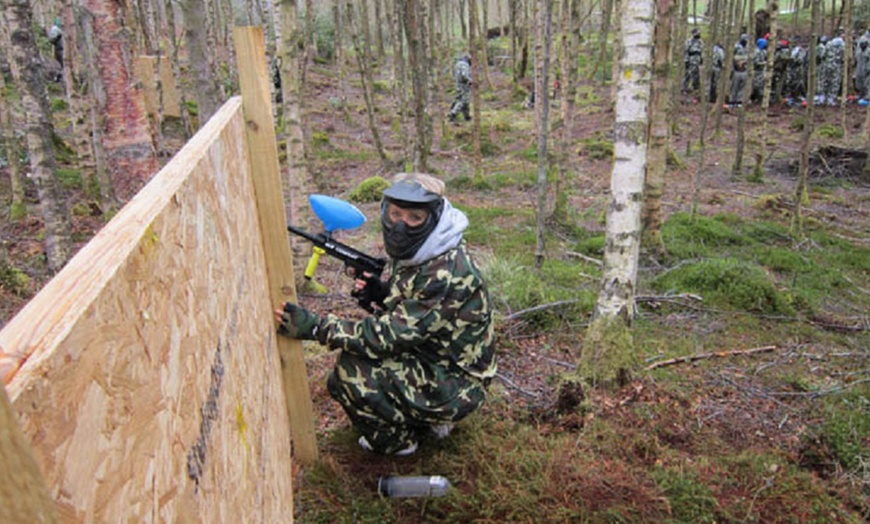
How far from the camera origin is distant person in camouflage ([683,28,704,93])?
21.1 metres

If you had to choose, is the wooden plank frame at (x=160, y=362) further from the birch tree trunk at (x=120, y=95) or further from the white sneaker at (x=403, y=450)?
the birch tree trunk at (x=120, y=95)

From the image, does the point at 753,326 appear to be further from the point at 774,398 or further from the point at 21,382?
the point at 21,382

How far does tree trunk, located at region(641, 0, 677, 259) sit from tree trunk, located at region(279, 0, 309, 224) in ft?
13.7

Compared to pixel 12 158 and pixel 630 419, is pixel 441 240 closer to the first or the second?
pixel 630 419

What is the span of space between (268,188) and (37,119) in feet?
8.71

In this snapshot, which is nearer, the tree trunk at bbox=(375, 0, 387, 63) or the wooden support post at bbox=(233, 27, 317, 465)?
the wooden support post at bbox=(233, 27, 317, 465)

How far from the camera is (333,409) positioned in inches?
163

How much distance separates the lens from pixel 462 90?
18.2 metres

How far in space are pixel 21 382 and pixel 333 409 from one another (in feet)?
11.9

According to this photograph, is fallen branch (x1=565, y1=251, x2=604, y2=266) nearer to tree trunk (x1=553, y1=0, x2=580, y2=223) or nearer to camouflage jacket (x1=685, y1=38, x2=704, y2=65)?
tree trunk (x1=553, y1=0, x2=580, y2=223)

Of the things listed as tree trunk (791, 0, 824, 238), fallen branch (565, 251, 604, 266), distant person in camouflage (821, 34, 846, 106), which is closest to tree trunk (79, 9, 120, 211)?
fallen branch (565, 251, 604, 266)

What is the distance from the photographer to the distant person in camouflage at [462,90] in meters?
18.0

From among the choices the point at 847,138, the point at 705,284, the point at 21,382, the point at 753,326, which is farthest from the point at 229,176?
the point at 847,138

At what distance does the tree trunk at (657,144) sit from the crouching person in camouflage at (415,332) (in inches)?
206
